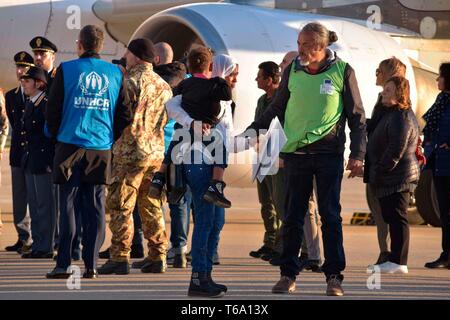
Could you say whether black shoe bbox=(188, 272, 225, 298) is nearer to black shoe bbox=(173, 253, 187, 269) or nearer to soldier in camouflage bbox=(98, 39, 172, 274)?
soldier in camouflage bbox=(98, 39, 172, 274)

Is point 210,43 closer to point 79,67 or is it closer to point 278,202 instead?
point 278,202

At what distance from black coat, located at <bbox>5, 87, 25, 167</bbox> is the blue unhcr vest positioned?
2.22 metres

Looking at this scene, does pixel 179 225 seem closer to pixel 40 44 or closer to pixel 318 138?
pixel 40 44

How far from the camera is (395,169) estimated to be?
9.70 metres

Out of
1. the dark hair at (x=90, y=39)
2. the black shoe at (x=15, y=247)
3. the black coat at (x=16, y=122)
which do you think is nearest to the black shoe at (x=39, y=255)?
the black shoe at (x=15, y=247)

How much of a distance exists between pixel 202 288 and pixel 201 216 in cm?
46

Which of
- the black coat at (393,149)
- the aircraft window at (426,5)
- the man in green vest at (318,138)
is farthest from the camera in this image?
the aircraft window at (426,5)

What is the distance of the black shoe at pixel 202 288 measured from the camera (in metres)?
7.99

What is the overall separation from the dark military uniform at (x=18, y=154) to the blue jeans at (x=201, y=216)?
10.5 ft

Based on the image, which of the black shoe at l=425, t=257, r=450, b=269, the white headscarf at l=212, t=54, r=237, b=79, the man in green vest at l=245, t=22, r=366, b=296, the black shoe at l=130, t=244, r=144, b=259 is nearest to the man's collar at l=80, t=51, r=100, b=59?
the white headscarf at l=212, t=54, r=237, b=79

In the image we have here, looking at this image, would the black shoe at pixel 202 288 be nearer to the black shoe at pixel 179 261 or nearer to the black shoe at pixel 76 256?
the black shoe at pixel 179 261

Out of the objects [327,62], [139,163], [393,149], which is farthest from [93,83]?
[393,149]
